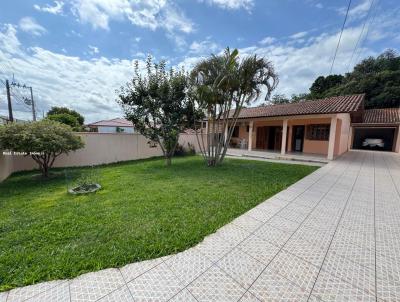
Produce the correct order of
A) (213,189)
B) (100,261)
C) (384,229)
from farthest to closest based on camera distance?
(213,189) < (384,229) < (100,261)

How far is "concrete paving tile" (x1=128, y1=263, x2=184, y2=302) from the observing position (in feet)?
5.59

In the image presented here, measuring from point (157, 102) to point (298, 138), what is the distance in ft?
35.8

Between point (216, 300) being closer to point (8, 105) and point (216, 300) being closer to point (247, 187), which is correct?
point (247, 187)

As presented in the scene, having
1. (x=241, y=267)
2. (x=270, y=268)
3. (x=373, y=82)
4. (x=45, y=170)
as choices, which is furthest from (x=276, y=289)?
(x=373, y=82)

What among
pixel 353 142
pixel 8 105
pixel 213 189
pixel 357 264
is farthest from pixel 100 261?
pixel 353 142

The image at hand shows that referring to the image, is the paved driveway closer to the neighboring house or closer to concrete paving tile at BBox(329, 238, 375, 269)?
concrete paving tile at BBox(329, 238, 375, 269)

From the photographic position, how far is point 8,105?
14477mm

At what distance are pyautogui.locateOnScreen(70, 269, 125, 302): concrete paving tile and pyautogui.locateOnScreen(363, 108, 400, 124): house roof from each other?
21.8m

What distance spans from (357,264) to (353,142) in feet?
78.3

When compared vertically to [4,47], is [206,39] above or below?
above

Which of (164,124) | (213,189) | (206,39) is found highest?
(206,39)

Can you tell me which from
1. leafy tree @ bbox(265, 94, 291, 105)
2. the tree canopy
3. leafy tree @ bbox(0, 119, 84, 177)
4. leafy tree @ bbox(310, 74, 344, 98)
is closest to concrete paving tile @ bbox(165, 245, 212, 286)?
leafy tree @ bbox(0, 119, 84, 177)

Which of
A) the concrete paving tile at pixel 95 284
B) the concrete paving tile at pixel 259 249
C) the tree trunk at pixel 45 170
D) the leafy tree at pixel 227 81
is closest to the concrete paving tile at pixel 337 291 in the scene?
the concrete paving tile at pixel 259 249

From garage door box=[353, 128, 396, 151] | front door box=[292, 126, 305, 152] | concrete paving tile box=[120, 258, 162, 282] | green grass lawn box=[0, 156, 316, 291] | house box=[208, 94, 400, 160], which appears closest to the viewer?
concrete paving tile box=[120, 258, 162, 282]
